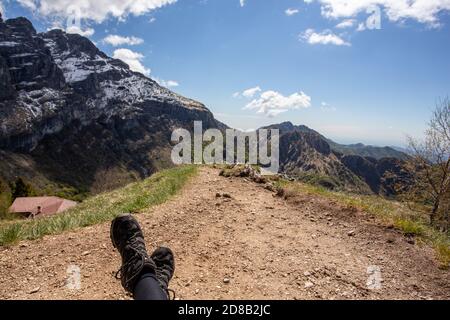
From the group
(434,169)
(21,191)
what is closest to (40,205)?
(21,191)

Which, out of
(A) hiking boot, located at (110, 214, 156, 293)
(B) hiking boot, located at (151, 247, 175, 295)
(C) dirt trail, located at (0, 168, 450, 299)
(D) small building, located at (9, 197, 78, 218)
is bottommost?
(D) small building, located at (9, 197, 78, 218)

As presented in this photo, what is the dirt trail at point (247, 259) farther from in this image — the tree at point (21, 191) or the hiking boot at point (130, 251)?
the tree at point (21, 191)

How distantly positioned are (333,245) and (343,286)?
267 cm

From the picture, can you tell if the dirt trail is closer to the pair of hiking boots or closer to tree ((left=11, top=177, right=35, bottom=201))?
the pair of hiking boots

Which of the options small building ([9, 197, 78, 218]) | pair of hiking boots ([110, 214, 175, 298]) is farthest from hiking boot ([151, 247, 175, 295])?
small building ([9, 197, 78, 218])

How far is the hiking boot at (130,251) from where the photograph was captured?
217 inches

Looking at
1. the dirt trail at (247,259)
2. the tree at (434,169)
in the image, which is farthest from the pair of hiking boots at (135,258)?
the tree at (434,169)

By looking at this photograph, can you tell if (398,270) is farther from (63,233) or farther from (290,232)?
(63,233)

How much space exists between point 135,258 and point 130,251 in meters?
0.34

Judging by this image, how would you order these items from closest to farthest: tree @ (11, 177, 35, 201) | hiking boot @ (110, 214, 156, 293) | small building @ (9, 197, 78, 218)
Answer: hiking boot @ (110, 214, 156, 293)
small building @ (9, 197, 78, 218)
tree @ (11, 177, 35, 201)

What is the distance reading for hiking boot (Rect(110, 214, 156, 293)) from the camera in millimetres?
5523

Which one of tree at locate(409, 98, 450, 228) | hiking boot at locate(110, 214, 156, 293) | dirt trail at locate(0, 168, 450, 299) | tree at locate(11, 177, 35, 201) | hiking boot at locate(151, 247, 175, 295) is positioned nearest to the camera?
hiking boot at locate(110, 214, 156, 293)

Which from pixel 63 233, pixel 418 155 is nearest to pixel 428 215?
pixel 418 155

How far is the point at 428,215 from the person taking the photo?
24.8 meters
